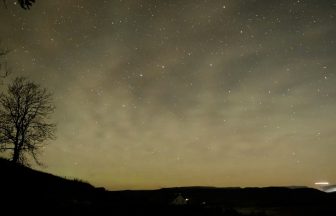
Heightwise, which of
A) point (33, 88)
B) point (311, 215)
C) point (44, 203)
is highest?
point (33, 88)

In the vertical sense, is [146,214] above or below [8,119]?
below

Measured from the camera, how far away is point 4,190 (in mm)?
13414

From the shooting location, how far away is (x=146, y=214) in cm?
1584

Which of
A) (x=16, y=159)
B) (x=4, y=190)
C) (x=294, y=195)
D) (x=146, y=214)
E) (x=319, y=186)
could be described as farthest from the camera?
(x=319, y=186)

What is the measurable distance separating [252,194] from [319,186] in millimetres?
24166

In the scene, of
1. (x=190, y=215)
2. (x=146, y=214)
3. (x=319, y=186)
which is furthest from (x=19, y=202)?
(x=319, y=186)

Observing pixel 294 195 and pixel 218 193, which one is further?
pixel 218 193

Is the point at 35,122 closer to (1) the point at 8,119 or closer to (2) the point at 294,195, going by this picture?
(1) the point at 8,119

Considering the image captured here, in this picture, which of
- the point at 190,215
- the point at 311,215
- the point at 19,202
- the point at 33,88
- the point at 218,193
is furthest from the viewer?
the point at 218,193

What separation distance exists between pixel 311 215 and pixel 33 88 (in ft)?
95.1

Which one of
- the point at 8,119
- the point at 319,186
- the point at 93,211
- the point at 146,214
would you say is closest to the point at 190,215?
the point at 146,214

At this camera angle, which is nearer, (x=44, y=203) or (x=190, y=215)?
(x=44, y=203)

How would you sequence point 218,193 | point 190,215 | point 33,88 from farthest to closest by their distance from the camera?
point 218,193, point 33,88, point 190,215

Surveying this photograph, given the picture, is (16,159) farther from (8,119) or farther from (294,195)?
(294,195)
